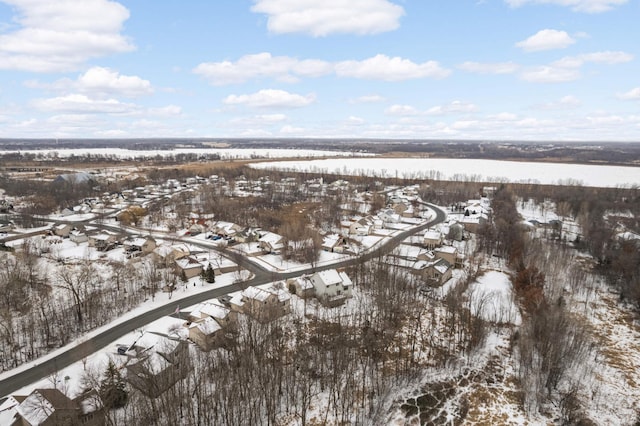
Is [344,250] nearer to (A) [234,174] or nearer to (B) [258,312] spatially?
(B) [258,312]

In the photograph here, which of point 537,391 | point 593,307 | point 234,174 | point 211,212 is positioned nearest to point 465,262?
point 593,307

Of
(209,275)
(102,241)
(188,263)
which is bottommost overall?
(209,275)

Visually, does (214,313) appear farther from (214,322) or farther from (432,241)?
(432,241)

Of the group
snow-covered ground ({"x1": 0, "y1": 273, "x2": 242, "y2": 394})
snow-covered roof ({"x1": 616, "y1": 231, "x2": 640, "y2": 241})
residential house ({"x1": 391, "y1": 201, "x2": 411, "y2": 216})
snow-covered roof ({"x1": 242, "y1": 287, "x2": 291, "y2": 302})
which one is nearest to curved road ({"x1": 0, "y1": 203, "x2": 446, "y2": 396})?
snow-covered ground ({"x1": 0, "y1": 273, "x2": 242, "y2": 394})

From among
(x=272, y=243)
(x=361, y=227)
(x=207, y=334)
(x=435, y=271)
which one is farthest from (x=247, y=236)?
(x=207, y=334)

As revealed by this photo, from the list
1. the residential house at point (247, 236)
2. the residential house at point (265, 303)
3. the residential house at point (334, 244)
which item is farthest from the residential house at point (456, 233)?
the residential house at point (265, 303)

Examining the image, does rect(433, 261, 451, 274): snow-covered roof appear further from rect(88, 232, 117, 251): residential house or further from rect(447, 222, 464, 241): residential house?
rect(88, 232, 117, 251): residential house
